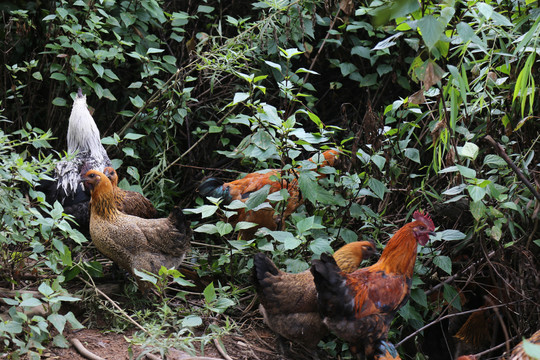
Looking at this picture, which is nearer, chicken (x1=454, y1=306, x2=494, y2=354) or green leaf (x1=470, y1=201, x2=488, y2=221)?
green leaf (x1=470, y1=201, x2=488, y2=221)

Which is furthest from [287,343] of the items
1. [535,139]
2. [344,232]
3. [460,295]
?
[535,139]

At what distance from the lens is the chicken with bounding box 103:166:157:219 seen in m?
4.64

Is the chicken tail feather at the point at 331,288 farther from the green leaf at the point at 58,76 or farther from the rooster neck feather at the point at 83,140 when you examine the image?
the green leaf at the point at 58,76

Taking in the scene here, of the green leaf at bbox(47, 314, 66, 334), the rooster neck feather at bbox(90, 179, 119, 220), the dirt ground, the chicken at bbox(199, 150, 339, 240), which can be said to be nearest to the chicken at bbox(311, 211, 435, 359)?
the dirt ground

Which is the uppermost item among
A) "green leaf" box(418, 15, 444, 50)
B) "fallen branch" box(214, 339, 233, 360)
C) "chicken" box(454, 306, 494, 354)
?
"green leaf" box(418, 15, 444, 50)

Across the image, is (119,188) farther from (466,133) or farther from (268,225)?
(466,133)

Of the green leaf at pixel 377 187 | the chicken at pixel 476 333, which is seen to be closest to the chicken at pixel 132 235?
the green leaf at pixel 377 187

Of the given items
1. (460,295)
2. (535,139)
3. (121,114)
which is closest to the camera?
(535,139)

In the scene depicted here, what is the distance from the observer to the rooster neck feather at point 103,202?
14.1 feet

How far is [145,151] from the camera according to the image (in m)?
5.58

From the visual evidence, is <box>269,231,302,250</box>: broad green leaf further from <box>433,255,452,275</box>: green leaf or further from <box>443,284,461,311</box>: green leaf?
<box>443,284,461,311</box>: green leaf

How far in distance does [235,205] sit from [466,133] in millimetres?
1658

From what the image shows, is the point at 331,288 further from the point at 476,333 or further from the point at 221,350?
the point at 476,333

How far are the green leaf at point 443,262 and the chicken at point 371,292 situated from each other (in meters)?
0.22
